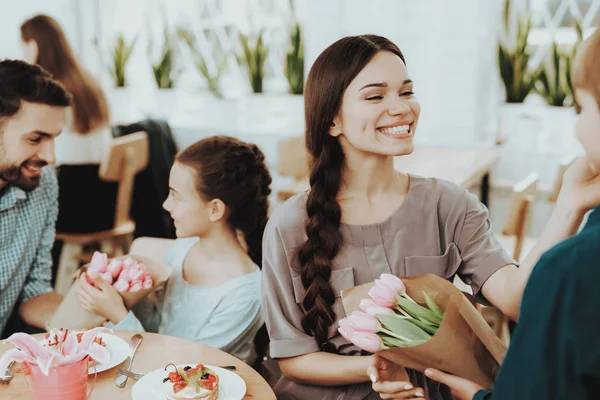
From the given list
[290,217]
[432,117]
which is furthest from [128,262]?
[432,117]

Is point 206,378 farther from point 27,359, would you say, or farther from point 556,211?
point 556,211

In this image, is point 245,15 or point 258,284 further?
point 245,15

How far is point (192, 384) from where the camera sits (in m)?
1.40

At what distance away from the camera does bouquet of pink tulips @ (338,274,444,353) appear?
1.23 metres

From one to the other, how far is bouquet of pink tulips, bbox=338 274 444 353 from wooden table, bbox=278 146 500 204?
6.08 ft

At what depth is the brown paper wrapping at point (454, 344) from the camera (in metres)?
1.21

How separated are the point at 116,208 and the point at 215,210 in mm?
1973

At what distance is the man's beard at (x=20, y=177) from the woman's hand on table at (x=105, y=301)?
493 millimetres

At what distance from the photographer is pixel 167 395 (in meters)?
1.40

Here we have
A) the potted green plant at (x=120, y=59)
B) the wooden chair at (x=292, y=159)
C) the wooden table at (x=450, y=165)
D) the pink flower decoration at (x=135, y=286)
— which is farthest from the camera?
the potted green plant at (x=120, y=59)

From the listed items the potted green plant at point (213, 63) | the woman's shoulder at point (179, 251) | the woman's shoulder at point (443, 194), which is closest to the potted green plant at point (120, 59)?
the potted green plant at point (213, 63)

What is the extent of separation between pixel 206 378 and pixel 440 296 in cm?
50

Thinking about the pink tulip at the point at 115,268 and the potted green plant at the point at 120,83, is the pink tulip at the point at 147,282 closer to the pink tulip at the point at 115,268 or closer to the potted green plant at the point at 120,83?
the pink tulip at the point at 115,268

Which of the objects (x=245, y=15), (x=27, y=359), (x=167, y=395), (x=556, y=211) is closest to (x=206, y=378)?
(x=167, y=395)
